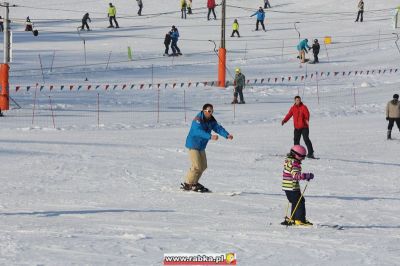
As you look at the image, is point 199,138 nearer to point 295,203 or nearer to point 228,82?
point 295,203

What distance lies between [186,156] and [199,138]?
5.57 meters

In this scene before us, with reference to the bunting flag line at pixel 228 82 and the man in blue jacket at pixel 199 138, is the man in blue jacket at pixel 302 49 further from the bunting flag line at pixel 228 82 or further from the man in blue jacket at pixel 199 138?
the man in blue jacket at pixel 199 138

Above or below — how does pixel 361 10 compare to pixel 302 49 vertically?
above

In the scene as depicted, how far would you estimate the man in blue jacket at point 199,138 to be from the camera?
1530 cm

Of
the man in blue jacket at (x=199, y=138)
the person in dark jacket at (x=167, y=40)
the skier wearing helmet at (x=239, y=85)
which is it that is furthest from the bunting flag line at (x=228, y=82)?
the man in blue jacket at (x=199, y=138)

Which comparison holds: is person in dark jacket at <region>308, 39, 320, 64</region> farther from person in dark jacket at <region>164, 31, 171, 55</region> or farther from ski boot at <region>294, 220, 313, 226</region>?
ski boot at <region>294, 220, 313, 226</region>

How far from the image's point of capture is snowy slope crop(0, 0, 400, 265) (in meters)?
11.2

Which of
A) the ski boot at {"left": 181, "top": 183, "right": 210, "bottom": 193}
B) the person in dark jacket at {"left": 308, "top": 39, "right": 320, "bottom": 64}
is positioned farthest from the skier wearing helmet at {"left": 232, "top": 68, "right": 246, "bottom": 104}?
the ski boot at {"left": 181, "top": 183, "right": 210, "bottom": 193}

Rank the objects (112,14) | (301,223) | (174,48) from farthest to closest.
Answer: (112,14), (174,48), (301,223)

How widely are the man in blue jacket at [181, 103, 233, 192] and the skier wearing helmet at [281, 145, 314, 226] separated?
2721 mm

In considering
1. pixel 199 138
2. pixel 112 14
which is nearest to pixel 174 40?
pixel 112 14

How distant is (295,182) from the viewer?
12516mm

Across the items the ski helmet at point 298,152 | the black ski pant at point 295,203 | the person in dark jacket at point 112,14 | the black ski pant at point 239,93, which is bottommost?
the black ski pant at point 295,203

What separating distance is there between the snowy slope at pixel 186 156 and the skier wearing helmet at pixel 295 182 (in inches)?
11.7
